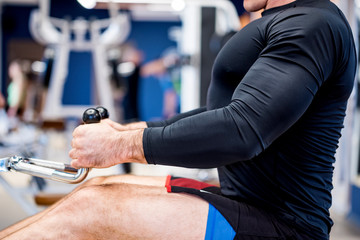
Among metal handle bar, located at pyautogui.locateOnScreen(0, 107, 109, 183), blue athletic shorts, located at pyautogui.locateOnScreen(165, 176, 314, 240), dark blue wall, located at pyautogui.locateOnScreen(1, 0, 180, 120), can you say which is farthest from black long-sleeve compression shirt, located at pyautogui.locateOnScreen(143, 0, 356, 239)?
dark blue wall, located at pyautogui.locateOnScreen(1, 0, 180, 120)

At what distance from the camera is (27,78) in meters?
6.18

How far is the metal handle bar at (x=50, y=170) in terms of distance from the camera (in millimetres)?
910

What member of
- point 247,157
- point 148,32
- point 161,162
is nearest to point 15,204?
point 161,162

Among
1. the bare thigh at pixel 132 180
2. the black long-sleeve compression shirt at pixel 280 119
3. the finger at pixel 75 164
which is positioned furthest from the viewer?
the bare thigh at pixel 132 180

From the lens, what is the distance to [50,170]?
93 cm

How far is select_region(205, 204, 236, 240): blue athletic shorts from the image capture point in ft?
2.65

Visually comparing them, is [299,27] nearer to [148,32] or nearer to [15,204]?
[15,204]

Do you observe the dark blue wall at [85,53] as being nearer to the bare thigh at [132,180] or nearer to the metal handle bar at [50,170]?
the bare thigh at [132,180]

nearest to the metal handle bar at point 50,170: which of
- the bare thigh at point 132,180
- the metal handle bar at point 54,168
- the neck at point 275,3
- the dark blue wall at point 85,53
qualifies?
the metal handle bar at point 54,168

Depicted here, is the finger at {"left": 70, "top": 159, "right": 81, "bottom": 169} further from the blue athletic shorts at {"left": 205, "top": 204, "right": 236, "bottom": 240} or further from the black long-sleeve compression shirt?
the blue athletic shorts at {"left": 205, "top": 204, "right": 236, "bottom": 240}

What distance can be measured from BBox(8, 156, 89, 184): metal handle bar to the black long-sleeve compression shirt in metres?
0.24

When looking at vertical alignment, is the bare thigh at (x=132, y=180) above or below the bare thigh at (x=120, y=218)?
below

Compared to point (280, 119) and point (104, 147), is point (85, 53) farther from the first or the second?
point (280, 119)

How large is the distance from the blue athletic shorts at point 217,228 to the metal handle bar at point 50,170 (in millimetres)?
340
